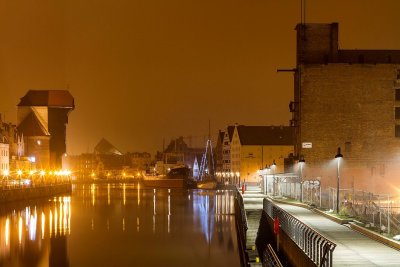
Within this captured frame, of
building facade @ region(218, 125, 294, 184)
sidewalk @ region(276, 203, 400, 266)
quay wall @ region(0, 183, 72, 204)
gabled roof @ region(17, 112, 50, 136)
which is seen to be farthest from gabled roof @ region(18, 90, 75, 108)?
sidewalk @ region(276, 203, 400, 266)

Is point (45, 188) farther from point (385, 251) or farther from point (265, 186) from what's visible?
point (385, 251)

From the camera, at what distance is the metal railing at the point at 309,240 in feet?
58.3

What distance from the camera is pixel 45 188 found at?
371 feet

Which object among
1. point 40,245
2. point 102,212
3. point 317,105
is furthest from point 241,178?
point 40,245

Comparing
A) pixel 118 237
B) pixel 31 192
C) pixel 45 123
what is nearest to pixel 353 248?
pixel 118 237

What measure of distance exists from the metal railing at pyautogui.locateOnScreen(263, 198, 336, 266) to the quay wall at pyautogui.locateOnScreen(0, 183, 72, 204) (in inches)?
2511

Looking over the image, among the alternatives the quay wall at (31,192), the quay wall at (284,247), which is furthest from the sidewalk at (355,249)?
the quay wall at (31,192)

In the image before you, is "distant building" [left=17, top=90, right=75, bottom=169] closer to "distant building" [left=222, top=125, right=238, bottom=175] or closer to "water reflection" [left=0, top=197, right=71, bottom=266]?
"distant building" [left=222, top=125, right=238, bottom=175]

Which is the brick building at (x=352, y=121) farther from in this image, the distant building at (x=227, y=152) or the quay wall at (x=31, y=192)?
the distant building at (x=227, y=152)

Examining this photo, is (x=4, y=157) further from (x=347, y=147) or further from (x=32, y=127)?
(x=347, y=147)

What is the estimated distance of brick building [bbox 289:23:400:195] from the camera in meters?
58.3

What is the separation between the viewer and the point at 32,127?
5463 inches

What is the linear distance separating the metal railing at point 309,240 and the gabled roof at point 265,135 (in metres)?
102

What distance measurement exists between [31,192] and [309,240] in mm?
87442
